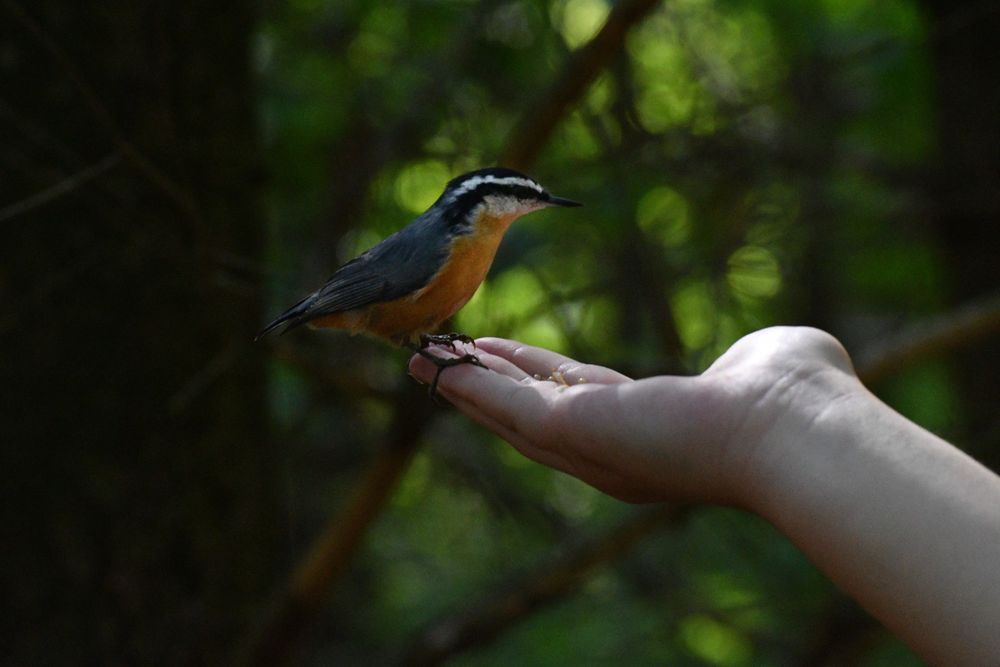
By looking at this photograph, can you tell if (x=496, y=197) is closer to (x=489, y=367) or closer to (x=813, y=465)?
(x=489, y=367)

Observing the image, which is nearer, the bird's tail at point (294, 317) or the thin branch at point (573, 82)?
the bird's tail at point (294, 317)

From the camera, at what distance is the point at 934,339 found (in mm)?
3182

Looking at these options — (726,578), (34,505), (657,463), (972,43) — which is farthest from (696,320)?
(657,463)

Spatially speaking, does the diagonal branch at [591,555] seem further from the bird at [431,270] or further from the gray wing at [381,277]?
the gray wing at [381,277]

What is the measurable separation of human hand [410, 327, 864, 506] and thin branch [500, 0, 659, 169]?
43.5 inches

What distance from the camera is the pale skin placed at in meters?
1.40

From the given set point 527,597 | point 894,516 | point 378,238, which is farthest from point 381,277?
point 894,516

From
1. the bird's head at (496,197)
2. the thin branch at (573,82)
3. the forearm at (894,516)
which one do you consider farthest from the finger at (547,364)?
the thin branch at (573,82)

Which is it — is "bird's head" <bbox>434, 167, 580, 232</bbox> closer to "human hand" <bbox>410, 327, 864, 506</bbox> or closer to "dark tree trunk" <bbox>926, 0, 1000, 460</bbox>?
"human hand" <bbox>410, 327, 864, 506</bbox>

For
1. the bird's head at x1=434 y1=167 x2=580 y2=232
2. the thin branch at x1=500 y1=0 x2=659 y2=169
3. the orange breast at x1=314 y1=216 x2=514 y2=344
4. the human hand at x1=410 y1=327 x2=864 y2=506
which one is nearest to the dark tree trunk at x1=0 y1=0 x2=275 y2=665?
the orange breast at x1=314 y1=216 x2=514 y2=344

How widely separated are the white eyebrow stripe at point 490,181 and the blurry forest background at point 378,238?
0.25 metres

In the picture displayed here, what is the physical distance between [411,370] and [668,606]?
2.90m

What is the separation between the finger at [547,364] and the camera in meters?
2.16

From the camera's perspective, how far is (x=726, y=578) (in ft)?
16.4
